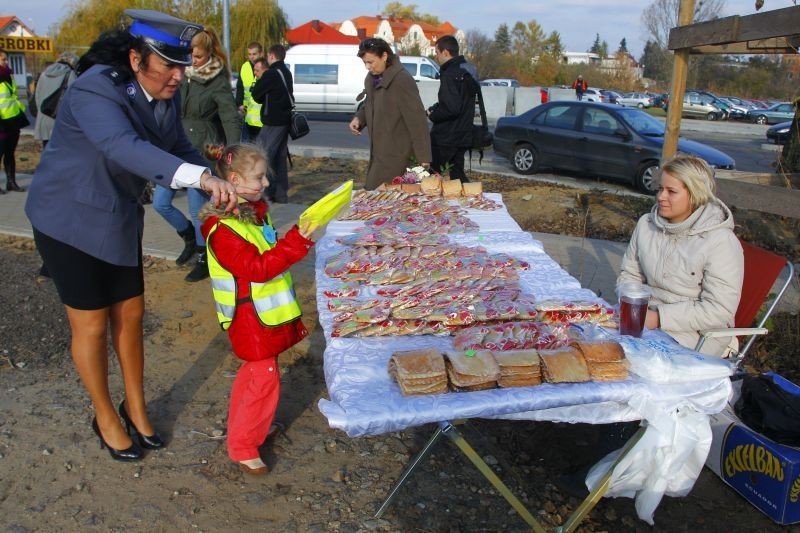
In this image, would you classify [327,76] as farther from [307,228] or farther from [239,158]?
[307,228]

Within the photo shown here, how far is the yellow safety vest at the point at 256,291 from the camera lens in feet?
9.59

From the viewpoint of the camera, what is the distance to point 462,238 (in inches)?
164

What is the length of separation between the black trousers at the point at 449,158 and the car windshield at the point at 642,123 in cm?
543

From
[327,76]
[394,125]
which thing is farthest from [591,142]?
[327,76]

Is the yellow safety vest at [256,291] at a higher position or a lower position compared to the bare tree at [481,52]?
lower

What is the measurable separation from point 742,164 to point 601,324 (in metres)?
A: 15.8

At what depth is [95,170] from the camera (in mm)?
2799

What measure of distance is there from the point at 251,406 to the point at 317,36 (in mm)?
38041

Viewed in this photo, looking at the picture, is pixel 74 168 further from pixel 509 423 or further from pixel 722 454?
pixel 722 454

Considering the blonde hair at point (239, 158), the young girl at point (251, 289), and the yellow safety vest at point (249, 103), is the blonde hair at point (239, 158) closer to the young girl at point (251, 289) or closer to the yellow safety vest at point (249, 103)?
the young girl at point (251, 289)

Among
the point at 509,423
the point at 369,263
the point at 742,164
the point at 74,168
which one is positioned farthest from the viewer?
the point at 742,164

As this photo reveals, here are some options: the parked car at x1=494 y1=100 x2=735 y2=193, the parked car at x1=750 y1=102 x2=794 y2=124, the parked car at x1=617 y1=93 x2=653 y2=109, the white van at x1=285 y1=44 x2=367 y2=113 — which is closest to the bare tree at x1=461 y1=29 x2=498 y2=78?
the parked car at x1=617 y1=93 x2=653 y2=109

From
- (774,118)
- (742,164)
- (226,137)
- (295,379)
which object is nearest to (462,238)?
(295,379)

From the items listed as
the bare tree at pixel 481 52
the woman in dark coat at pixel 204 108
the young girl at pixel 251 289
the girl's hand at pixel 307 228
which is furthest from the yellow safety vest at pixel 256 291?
the bare tree at pixel 481 52
